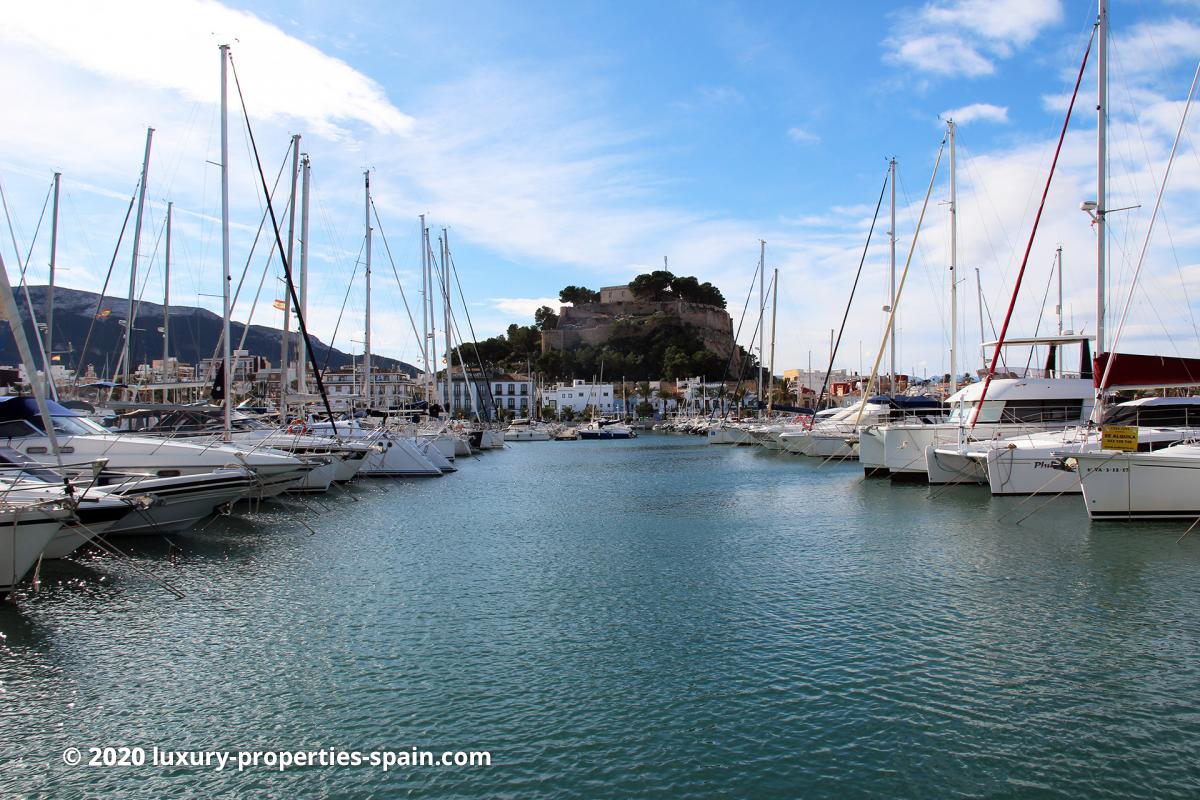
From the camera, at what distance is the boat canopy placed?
2028cm

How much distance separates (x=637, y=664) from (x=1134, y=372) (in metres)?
17.5

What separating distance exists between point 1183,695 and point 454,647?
8608 millimetres

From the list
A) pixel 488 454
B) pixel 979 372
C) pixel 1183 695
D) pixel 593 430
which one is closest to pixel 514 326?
pixel 593 430

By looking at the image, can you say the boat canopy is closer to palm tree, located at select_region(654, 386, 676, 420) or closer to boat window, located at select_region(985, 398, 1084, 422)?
boat window, located at select_region(985, 398, 1084, 422)

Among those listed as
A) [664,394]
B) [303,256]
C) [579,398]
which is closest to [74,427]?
[303,256]

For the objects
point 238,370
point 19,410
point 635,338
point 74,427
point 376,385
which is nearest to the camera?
point 19,410

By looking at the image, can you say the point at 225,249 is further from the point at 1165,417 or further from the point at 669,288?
the point at 669,288

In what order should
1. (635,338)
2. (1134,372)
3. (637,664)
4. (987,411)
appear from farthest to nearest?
(635,338), (987,411), (1134,372), (637,664)

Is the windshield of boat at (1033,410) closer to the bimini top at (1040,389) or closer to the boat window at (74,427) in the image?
the bimini top at (1040,389)

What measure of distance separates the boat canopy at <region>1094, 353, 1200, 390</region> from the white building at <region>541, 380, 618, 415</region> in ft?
327

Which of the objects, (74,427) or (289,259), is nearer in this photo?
(74,427)

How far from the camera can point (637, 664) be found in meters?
9.86

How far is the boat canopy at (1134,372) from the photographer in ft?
66.5

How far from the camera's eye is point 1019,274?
74.8ft
